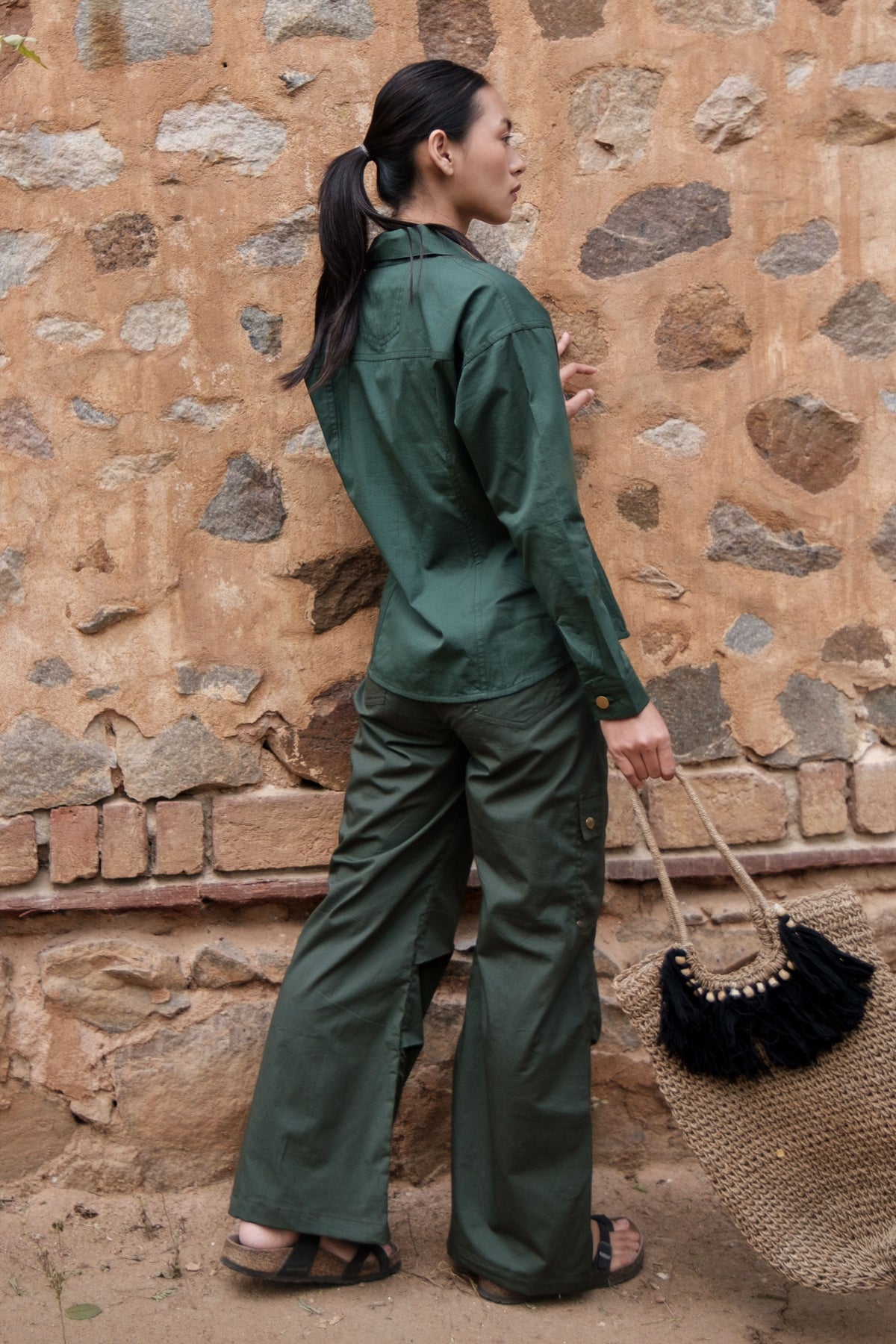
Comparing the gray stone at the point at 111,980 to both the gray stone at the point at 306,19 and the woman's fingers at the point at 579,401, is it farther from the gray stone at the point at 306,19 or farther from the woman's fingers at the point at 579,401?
the gray stone at the point at 306,19

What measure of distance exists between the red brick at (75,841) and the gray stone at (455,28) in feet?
5.08

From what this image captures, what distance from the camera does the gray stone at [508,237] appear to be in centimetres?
242

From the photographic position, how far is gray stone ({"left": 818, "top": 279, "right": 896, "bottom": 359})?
96.5 inches

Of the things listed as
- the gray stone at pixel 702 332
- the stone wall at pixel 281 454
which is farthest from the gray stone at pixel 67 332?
the gray stone at pixel 702 332

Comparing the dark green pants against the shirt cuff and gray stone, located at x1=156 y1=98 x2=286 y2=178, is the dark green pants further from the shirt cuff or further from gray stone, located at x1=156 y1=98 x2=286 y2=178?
gray stone, located at x1=156 y1=98 x2=286 y2=178

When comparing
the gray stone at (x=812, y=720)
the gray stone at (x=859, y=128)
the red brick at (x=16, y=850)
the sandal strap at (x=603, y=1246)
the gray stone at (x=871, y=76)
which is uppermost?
the gray stone at (x=871, y=76)

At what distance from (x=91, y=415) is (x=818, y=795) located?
61.4 inches

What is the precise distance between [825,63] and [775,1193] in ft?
6.52

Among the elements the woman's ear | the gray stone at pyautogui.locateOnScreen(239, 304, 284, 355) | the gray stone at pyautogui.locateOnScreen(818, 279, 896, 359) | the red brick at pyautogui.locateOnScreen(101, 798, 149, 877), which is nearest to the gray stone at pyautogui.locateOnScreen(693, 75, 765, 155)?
the gray stone at pyautogui.locateOnScreen(818, 279, 896, 359)

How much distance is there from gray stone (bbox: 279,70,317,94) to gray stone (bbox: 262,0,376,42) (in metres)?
0.06

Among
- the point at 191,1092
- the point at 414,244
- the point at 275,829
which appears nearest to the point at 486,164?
the point at 414,244

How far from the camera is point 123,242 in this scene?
7.80ft

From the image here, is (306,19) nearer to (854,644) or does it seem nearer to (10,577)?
(10,577)

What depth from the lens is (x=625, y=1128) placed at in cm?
255
